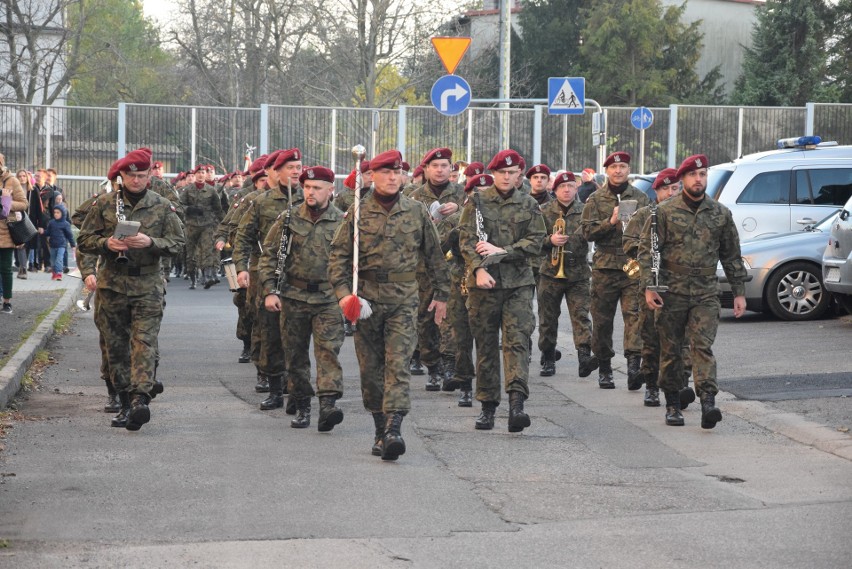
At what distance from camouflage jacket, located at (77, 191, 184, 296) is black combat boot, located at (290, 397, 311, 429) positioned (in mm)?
1252

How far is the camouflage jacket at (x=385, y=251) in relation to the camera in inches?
356

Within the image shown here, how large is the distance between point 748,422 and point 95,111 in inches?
997


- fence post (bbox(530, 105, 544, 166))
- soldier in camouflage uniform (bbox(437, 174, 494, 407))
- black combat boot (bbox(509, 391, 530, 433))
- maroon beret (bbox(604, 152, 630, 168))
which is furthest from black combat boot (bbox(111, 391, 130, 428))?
fence post (bbox(530, 105, 544, 166))

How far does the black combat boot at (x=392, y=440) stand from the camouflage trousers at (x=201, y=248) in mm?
14646

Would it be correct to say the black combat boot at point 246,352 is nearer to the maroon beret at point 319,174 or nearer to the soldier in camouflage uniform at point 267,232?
the soldier in camouflage uniform at point 267,232

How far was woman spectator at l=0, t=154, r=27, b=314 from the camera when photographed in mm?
16362

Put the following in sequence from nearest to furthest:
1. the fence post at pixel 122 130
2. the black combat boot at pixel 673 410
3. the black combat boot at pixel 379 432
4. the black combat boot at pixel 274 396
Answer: the black combat boot at pixel 379 432, the black combat boot at pixel 673 410, the black combat boot at pixel 274 396, the fence post at pixel 122 130

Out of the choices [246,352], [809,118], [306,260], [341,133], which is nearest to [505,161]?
[306,260]

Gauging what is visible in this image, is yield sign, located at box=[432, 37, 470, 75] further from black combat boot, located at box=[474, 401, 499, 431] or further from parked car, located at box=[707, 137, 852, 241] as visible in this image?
black combat boot, located at box=[474, 401, 499, 431]

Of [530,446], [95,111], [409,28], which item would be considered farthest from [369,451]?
[409,28]

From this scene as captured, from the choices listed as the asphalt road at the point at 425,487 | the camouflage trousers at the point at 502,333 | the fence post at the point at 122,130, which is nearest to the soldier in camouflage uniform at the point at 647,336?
the asphalt road at the point at 425,487

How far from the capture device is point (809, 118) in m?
33.9

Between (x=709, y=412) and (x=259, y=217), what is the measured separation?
12.1ft

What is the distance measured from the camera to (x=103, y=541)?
651 centimetres
